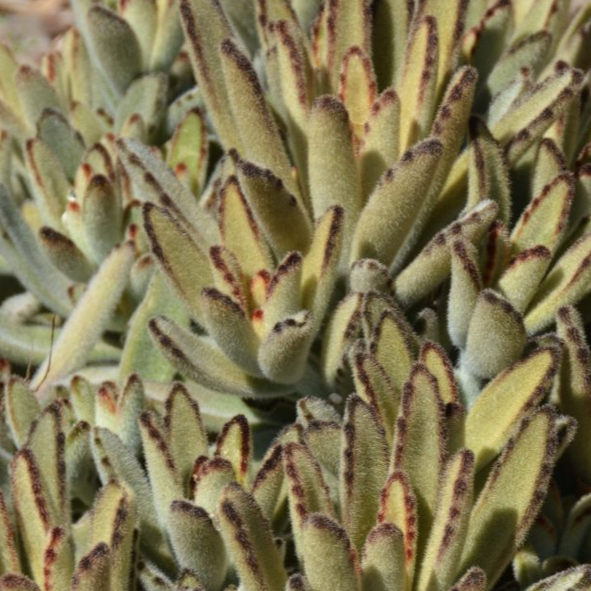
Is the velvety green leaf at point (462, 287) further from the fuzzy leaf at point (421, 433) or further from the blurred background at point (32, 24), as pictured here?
the blurred background at point (32, 24)

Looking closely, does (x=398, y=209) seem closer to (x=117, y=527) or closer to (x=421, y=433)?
(x=421, y=433)

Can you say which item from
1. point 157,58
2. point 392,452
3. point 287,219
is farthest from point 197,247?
point 157,58

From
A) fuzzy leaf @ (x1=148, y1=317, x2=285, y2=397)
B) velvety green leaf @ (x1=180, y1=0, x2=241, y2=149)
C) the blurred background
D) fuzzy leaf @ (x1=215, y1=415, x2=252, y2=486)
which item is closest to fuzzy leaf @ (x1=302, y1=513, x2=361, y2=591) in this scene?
fuzzy leaf @ (x1=215, y1=415, x2=252, y2=486)

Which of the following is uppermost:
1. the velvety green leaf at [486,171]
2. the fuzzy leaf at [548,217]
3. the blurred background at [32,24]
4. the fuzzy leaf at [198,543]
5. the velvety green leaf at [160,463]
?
the blurred background at [32,24]

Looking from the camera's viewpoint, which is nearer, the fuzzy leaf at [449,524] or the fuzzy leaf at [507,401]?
the fuzzy leaf at [449,524]

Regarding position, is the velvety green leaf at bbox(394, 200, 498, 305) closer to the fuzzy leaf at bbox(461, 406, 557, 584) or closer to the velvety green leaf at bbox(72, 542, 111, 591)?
the fuzzy leaf at bbox(461, 406, 557, 584)

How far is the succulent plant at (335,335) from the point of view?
2.93 feet

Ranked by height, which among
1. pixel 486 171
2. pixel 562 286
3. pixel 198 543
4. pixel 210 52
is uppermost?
pixel 210 52

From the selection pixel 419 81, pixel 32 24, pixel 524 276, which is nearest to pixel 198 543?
pixel 524 276

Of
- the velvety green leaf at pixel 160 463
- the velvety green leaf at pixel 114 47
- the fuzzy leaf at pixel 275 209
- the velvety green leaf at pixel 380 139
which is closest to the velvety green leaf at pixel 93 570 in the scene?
the velvety green leaf at pixel 160 463

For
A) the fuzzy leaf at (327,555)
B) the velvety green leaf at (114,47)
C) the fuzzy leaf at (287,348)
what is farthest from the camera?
the velvety green leaf at (114,47)

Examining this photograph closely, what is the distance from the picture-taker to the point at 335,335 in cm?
111

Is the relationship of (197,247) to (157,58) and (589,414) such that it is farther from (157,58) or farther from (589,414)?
(157,58)

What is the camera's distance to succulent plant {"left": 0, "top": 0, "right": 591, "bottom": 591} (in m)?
0.89
